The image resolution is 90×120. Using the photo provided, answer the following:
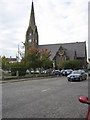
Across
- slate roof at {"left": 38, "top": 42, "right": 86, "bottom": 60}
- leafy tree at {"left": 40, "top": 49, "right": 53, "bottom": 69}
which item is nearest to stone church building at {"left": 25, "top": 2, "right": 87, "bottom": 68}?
slate roof at {"left": 38, "top": 42, "right": 86, "bottom": 60}

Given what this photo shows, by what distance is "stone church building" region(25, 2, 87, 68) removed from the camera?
350 ft

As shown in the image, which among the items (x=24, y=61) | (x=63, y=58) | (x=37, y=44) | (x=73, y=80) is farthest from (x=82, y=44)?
(x=73, y=80)

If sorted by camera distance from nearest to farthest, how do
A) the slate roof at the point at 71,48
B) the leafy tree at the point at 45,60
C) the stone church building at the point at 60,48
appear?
the leafy tree at the point at 45,60
the stone church building at the point at 60,48
the slate roof at the point at 71,48

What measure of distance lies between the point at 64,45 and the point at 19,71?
261 ft

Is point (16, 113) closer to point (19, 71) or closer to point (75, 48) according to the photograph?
point (19, 71)

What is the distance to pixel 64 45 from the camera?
115625 mm

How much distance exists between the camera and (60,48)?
107438mm

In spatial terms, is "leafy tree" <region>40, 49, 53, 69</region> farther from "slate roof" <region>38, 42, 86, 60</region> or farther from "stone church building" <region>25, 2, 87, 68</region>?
"slate roof" <region>38, 42, 86, 60</region>

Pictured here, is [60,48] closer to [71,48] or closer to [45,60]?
[71,48]

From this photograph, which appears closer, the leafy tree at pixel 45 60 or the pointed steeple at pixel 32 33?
the leafy tree at pixel 45 60

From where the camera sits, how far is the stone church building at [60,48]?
106812 mm

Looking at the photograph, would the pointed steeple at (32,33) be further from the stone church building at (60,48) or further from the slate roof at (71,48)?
the slate roof at (71,48)

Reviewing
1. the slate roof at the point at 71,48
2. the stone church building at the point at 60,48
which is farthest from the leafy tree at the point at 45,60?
the slate roof at the point at 71,48

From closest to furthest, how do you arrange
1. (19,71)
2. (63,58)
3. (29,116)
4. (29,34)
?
(29,116), (19,71), (63,58), (29,34)
